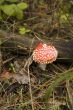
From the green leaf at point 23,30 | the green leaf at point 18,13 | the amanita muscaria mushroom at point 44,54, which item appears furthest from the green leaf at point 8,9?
the amanita muscaria mushroom at point 44,54

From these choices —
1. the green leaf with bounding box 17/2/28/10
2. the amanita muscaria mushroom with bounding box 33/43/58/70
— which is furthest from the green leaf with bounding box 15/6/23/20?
the amanita muscaria mushroom with bounding box 33/43/58/70

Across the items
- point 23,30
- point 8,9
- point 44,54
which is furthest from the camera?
point 8,9

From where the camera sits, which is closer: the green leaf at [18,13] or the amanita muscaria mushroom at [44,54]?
the amanita muscaria mushroom at [44,54]

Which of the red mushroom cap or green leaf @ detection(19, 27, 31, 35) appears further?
green leaf @ detection(19, 27, 31, 35)

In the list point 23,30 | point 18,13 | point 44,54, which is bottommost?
point 44,54

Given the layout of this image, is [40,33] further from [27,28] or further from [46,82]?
[46,82]

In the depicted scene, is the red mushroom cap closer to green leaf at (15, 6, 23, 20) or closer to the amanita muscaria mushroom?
the amanita muscaria mushroom

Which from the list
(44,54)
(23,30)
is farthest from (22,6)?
(44,54)

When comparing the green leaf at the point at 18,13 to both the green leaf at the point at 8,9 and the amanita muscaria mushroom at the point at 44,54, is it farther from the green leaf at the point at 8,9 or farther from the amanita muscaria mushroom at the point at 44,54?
the amanita muscaria mushroom at the point at 44,54

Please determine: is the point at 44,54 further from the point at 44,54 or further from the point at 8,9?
the point at 8,9
